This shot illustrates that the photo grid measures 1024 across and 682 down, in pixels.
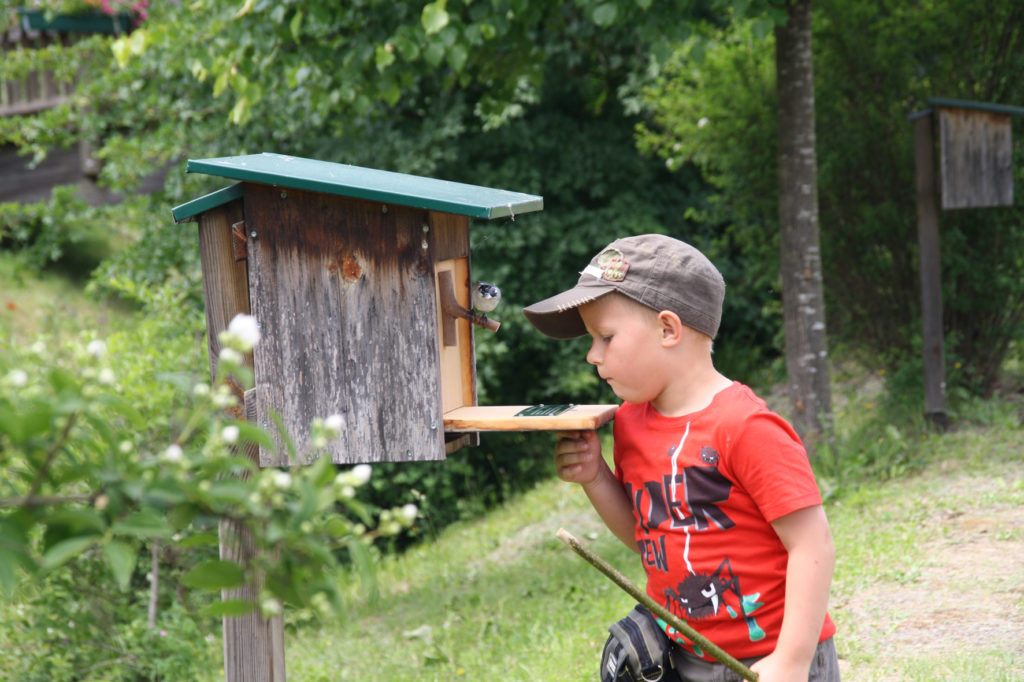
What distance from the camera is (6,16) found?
29.8 ft

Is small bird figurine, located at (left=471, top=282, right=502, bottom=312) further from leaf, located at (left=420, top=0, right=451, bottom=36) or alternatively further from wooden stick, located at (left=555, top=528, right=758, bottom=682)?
leaf, located at (left=420, top=0, right=451, bottom=36)

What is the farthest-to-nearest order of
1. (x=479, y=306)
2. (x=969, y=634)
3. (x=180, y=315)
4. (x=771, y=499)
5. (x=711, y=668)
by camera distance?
(x=180, y=315)
(x=969, y=634)
(x=479, y=306)
(x=711, y=668)
(x=771, y=499)

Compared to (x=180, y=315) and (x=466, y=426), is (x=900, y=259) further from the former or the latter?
(x=466, y=426)

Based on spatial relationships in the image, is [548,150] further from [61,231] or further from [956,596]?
[956,596]

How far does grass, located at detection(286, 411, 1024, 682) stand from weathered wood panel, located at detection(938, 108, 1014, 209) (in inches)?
→ 51.2

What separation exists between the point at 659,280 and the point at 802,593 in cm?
66

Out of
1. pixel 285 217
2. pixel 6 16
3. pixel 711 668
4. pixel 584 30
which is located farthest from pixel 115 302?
pixel 711 668

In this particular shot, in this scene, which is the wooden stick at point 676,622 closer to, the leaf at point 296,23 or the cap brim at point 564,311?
the cap brim at point 564,311

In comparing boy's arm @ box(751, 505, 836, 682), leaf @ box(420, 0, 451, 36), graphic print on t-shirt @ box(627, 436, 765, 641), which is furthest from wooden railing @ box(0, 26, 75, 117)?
boy's arm @ box(751, 505, 836, 682)

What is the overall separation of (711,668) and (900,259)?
4944 mm

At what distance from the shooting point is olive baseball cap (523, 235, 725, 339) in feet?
6.47

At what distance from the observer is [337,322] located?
227 cm

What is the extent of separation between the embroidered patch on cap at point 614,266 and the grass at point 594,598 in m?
1.82

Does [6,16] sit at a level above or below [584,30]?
above
